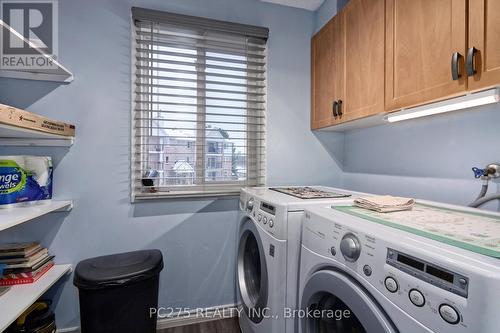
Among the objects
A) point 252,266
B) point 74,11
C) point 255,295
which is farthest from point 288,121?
point 74,11

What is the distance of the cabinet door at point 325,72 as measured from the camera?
1.66 meters

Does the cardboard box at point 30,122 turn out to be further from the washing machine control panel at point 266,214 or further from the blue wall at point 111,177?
the washing machine control panel at point 266,214

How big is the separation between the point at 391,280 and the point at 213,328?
1.54m

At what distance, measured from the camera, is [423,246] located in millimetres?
574

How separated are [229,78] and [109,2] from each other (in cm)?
90

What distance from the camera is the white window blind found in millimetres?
1648

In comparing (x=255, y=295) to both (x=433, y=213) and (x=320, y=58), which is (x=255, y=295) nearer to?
(x=433, y=213)

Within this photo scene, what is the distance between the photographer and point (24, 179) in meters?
1.31

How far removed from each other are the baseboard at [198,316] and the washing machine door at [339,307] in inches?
41.3

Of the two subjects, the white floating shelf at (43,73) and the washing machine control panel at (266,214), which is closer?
the washing machine control panel at (266,214)

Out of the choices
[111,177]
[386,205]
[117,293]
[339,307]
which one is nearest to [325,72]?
[386,205]

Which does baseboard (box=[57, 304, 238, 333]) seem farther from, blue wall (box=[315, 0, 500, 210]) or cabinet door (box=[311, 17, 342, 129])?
cabinet door (box=[311, 17, 342, 129])

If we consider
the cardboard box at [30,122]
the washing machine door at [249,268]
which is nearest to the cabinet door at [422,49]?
the washing machine door at [249,268]

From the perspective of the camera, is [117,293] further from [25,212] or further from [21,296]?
[25,212]
